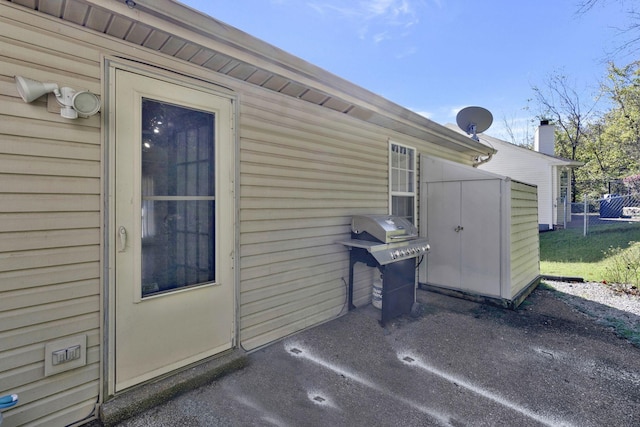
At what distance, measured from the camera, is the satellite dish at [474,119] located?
649cm

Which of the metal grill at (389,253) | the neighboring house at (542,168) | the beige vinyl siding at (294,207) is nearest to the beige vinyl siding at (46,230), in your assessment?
the beige vinyl siding at (294,207)

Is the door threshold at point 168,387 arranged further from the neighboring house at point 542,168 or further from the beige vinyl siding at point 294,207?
the neighboring house at point 542,168

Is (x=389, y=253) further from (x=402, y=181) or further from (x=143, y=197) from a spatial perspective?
(x=143, y=197)

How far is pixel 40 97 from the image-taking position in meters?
1.83

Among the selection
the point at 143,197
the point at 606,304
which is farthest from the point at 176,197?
the point at 606,304

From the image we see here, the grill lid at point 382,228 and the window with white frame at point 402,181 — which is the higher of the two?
the window with white frame at point 402,181

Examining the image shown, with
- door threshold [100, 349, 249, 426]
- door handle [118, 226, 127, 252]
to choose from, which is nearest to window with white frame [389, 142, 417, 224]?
door threshold [100, 349, 249, 426]

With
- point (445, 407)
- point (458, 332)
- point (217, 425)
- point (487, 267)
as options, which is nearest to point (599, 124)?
point (487, 267)

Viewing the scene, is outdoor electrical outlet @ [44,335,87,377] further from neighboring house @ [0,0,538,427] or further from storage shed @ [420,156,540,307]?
storage shed @ [420,156,540,307]

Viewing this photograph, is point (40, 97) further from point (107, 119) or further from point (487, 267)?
point (487, 267)

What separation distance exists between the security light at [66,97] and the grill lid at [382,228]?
277 cm

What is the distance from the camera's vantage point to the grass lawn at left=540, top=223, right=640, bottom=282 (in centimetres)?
586

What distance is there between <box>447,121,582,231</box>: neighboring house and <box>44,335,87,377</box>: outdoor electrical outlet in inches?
494

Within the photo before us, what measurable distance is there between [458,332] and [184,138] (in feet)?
11.5
